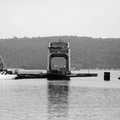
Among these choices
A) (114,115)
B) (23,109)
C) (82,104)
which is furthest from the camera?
(82,104)

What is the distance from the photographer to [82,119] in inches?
1638

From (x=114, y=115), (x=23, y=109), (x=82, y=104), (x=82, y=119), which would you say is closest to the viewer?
(x=82, y=119)

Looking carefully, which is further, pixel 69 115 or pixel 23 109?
pixel 23 109

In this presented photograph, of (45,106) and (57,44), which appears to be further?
(57,44)

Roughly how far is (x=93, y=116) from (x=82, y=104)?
1064cm

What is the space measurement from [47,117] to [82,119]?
3217 mm

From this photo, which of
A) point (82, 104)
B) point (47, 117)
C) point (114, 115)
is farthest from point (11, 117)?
point (82, 104)

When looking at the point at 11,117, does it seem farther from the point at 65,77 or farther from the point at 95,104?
the point at 65,77

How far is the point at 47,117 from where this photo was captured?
42.3 metres

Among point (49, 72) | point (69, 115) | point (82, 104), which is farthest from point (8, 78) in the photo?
point (69, 115)

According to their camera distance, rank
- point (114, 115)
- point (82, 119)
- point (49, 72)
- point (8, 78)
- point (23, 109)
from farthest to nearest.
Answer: point (49, 72)
point (8, 78)
point (23, 109)
point (114, 115)
point (82, 119)

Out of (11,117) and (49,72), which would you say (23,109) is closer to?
(11,117)

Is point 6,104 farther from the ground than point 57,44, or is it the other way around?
point 57,44

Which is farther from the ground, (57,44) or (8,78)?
(57,44)
